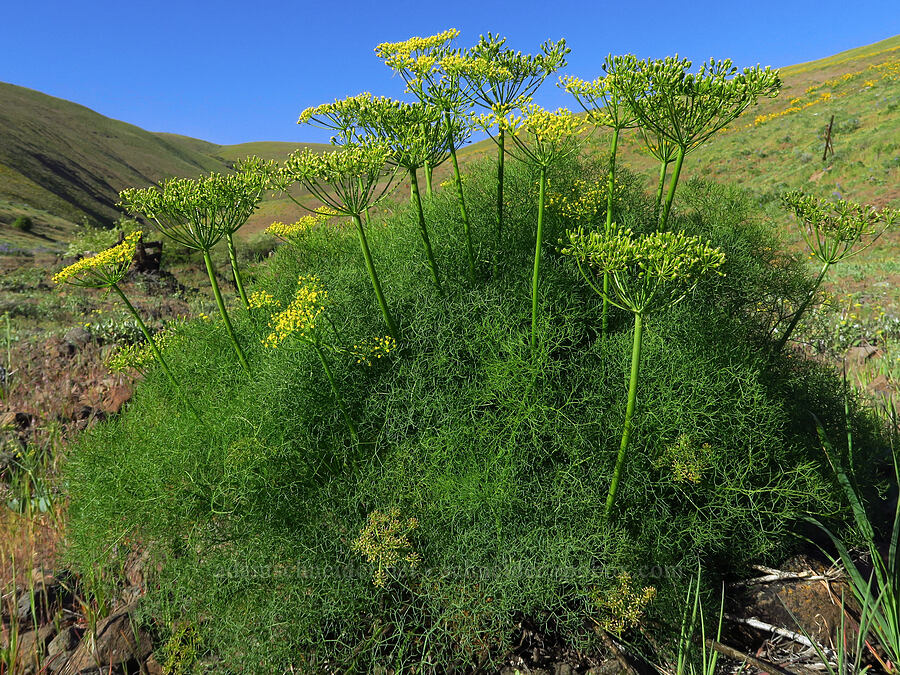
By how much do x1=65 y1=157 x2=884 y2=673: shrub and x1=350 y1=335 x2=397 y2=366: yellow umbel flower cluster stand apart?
109 millimetres

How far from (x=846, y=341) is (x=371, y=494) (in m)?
7.16

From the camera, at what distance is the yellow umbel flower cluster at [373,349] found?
3158 mm

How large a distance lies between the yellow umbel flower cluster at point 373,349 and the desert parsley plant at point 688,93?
1945mm

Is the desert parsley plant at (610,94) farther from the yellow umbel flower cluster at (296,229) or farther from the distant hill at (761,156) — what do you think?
the yellow umbel flower cluster at (296,229)

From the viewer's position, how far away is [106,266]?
322 cm

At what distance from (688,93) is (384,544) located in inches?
111

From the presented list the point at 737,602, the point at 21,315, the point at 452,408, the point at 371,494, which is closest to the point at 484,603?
the point at 371,494

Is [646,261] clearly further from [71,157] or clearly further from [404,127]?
[71,157]

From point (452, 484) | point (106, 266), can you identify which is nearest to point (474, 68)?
point (452, 484)

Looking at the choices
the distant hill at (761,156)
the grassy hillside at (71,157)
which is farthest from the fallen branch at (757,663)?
the grassy hillside at (71,157)

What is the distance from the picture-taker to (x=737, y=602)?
2.92 m

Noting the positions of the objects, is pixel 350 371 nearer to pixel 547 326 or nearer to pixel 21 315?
pixel 547 326

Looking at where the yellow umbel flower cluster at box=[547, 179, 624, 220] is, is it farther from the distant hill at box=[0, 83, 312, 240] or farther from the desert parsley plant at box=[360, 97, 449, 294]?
the distant hill at box=[0, 83, 312, 240]

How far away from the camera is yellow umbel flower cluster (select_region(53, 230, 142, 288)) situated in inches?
120
